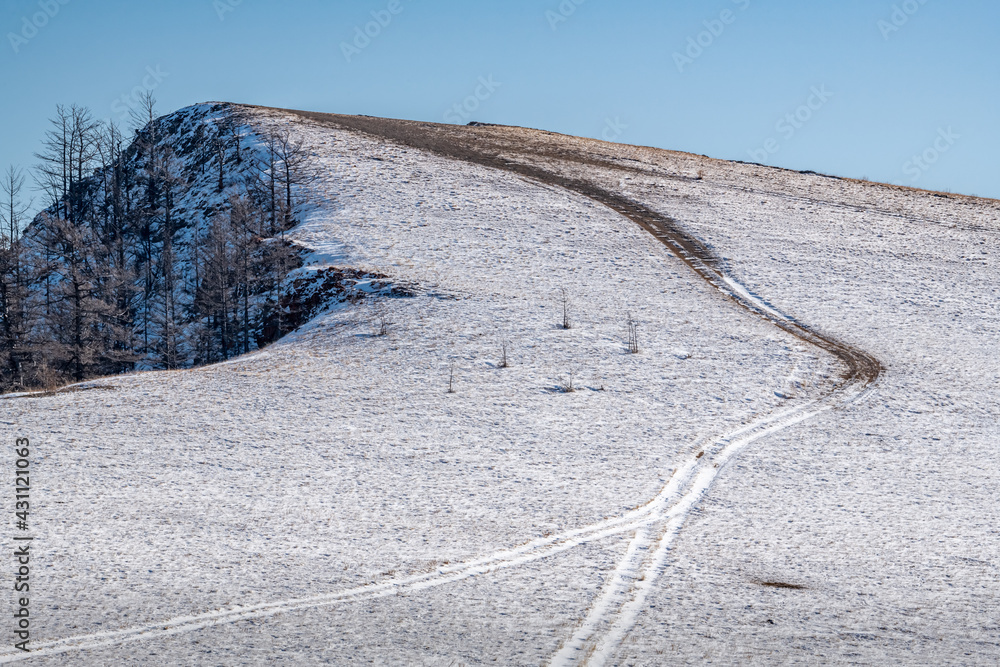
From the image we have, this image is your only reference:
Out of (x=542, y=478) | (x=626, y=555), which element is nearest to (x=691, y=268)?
(x=542, y=478)

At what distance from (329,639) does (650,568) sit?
16.7 ft

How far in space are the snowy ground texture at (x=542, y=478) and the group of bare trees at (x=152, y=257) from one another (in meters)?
4.67

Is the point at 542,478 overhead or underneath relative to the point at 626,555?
overhead

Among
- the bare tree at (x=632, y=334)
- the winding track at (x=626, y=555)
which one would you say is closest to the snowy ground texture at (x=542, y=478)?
the winding track at (x=626, y=555)

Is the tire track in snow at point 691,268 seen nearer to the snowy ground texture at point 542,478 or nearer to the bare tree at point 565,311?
the snowy ground texture at point 542,478

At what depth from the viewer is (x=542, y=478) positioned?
17.0 m

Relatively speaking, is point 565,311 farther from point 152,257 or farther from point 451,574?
point 152,257

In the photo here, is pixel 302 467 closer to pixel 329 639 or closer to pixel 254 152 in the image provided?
pixel 329 639

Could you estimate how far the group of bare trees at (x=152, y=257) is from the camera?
3256 cm

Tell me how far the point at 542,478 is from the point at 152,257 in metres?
39.2

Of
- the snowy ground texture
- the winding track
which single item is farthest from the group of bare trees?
the winding track

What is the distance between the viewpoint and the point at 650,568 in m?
12.5

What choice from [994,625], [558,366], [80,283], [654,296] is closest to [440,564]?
[994,625]

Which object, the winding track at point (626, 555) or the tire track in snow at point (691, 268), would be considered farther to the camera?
the tire track in snow at point (691, 268)
